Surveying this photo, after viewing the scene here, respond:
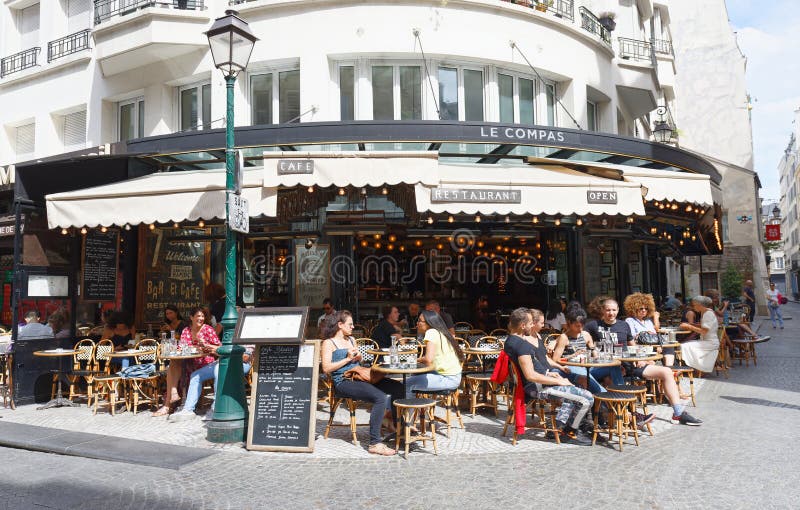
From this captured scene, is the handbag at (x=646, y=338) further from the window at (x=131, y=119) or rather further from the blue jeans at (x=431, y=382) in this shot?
the window at (x=131, y=119)

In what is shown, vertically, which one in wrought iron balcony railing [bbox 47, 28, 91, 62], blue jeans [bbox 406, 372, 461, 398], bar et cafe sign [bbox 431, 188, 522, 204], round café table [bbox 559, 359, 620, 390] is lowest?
blue jeans [bbox 406, 372, 461, 398]

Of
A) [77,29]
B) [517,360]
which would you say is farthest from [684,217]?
[77,29]

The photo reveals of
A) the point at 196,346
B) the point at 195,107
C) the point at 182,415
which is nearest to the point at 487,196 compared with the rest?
the point at 196,346

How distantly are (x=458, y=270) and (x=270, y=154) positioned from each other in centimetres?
1077

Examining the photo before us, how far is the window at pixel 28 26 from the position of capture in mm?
15172

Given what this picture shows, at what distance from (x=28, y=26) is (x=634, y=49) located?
17.0 meters

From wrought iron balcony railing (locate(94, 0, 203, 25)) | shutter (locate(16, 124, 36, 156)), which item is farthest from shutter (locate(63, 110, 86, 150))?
wrought iron balcony railing (locate(94, 0, 203, 25))

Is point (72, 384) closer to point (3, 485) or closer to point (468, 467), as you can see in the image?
point (3, 485)

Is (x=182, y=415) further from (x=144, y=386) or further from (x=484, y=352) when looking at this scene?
(x=484, y=352)

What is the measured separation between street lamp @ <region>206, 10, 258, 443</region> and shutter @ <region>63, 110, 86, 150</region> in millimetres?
9518

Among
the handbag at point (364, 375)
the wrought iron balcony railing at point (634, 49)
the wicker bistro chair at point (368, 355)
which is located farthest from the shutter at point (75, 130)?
the wrought iron balcony railing at point (634, 49)

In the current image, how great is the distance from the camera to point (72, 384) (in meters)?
8.92

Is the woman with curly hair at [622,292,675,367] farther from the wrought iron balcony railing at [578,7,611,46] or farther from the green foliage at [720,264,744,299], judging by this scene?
the green foliage at [720,264,744,299]

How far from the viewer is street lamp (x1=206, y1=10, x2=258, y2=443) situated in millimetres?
6465
